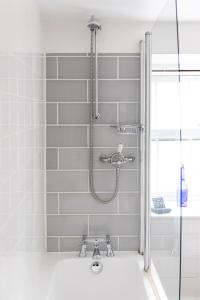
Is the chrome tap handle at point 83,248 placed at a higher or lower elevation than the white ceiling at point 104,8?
lower

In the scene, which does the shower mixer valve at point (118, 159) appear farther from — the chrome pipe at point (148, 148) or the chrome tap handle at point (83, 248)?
the chrome tap handle at point (83, 248)

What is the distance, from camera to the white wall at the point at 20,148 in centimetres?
138

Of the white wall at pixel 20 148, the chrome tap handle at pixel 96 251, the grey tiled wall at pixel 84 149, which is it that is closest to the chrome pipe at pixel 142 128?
the grey tiled wall at pixel 84 149

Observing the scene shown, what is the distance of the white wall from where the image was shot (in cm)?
138

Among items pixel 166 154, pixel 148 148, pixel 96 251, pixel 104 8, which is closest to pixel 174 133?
pixel 166 154

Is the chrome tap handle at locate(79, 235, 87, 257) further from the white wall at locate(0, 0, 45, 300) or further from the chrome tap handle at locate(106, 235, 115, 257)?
the white wall at locate(0, 0, 45, 300)

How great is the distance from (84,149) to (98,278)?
32.5 inches

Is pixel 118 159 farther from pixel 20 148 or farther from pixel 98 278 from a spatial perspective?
pixel 20 148

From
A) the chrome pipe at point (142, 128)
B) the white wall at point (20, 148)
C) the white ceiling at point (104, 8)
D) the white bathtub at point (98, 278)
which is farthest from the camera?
the chrome pipe at point (142, 128)

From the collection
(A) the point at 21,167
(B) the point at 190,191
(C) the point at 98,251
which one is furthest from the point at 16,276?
(C) the point at 98,251

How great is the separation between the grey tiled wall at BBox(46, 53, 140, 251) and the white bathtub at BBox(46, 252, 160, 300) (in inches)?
6.8

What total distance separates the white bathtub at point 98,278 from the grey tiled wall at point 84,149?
0.17 metres

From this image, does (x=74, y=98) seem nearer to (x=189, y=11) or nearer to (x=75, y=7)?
(x=75, y=7)

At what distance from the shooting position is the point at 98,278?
2.49 metres
